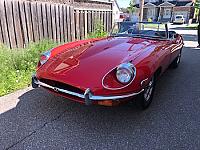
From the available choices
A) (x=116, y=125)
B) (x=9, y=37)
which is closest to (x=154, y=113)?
(x=116, y=125)

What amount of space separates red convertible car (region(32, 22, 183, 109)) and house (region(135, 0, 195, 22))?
127 ft

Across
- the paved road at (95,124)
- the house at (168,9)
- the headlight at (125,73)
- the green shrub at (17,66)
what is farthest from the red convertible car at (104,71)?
the house at (168,9)

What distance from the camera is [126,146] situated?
2488 millimetres

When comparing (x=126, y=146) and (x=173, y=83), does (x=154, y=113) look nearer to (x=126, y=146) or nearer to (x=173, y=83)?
(x=126, y=146)

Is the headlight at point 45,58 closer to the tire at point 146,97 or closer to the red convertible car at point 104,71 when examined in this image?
the red convertible car at point 104,71

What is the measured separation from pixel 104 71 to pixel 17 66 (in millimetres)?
2890

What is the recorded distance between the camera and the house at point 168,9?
127ft

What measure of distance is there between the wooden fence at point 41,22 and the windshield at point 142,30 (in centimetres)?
257

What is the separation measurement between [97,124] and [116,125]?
0.27m

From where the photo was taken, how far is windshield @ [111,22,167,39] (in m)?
4.42

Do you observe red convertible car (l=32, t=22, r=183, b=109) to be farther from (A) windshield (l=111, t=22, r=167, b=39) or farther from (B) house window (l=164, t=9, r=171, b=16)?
(B) house window (l=164, t=9, r=171, b=16)

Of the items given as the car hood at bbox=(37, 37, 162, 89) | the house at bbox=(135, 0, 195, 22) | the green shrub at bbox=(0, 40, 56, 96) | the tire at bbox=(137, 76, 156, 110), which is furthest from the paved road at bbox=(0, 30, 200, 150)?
the house at bbox=(135, 0, 195, 22)

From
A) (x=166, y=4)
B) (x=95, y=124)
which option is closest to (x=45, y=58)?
(x=95, y=124)

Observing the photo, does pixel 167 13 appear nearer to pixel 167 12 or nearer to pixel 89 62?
pixel 167 12
